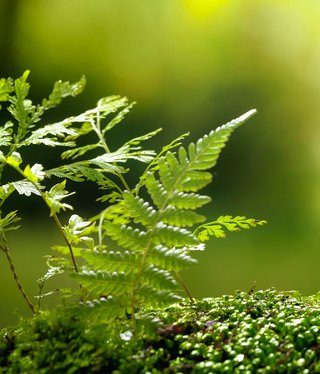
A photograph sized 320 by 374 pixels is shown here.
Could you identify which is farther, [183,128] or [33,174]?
[183,128]

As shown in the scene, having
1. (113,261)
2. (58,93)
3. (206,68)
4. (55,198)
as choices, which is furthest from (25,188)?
(206,68)

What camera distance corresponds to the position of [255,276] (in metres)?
3.29

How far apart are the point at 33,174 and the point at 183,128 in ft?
9.95

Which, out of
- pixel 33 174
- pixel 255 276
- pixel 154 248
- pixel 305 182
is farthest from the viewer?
pixel 305 182

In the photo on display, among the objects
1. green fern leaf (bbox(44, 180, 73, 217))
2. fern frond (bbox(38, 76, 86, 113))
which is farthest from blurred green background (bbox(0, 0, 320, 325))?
green fern leaf (bbox(44, 180, 73, 217))

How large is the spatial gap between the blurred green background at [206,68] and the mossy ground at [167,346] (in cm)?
293

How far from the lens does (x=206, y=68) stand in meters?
3.89

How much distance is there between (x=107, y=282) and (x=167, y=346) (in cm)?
13

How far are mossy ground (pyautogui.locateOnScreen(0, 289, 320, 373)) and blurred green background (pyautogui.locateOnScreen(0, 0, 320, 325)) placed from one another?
2.93 meters

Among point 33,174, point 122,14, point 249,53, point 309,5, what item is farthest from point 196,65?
point 33,174

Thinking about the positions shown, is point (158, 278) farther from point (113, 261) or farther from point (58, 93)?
point (58, 93)

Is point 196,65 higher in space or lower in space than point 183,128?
higher

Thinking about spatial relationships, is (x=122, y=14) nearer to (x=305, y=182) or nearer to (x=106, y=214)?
(x=305, y=182)

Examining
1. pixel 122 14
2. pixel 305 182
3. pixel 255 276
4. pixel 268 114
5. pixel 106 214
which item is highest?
pixel 122 14
